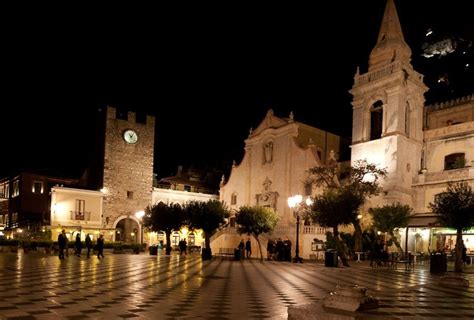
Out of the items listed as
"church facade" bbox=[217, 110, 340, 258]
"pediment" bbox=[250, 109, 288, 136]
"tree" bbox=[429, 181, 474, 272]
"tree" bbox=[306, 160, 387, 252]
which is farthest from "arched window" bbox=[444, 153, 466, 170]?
"pediment" bbox=[250, 109, 288, 136]

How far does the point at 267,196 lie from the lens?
49375 millimetres

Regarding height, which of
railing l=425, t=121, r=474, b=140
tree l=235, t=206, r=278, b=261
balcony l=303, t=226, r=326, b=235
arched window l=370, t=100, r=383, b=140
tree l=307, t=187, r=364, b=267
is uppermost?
arched window l=370, t=100, r=383, b=140

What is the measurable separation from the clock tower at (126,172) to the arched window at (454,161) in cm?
3079

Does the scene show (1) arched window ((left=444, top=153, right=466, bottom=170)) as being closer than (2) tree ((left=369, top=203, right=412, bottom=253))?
No

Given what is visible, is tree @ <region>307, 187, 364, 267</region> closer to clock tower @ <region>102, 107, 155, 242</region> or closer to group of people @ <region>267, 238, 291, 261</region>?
group of people @ <region>267, 238, 291, 261</region>

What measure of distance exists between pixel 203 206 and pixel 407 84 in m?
19.6

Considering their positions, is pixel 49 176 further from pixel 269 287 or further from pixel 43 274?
pixel 269 287

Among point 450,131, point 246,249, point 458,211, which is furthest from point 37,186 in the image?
point 458,211

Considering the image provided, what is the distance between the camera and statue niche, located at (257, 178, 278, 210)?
4844 centimetres

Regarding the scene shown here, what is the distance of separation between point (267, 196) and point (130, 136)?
17.0 metres

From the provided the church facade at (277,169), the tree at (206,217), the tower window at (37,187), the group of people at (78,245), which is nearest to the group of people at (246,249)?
the tree at (206,217)

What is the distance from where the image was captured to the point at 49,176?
60000mm

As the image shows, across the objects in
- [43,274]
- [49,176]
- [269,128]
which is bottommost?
[43,274]

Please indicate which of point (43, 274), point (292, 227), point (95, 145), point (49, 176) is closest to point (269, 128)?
point (292, 227)
